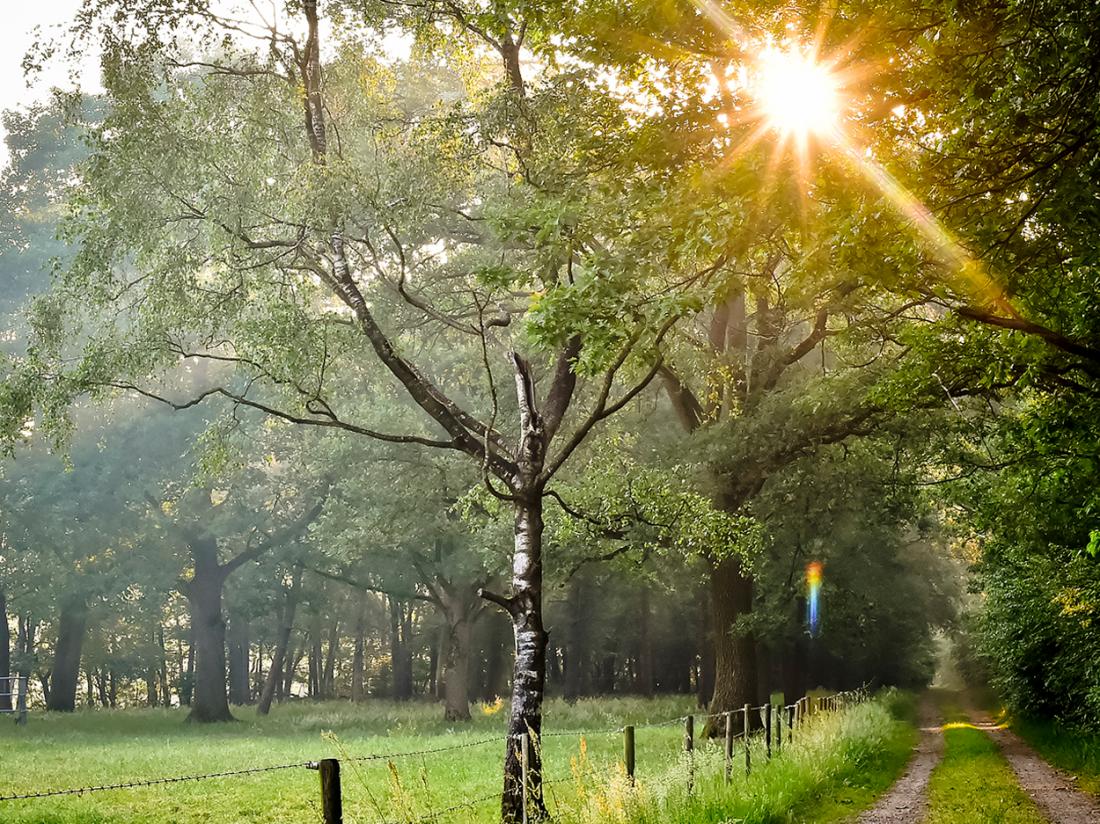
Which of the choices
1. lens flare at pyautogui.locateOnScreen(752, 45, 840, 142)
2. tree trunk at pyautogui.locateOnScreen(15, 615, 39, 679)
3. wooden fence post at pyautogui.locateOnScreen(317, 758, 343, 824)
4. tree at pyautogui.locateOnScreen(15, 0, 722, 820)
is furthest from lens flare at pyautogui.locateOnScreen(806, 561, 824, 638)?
tree trunk at pyautogui.locateOnScreen(15, 615, 39, 679)

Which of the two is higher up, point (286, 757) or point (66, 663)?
point (66, 663)

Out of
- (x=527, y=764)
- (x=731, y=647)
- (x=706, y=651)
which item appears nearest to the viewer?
(x=527, y=764)

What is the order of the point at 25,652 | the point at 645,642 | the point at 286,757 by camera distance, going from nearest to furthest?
the point at 286,757 → the point at 645,642 → the point at 25,652

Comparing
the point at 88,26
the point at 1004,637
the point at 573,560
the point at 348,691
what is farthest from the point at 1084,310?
the point at 348,691

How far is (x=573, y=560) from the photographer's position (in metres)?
24.0

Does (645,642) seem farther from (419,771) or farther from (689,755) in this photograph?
(689,755)

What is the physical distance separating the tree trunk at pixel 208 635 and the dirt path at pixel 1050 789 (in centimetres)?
2837

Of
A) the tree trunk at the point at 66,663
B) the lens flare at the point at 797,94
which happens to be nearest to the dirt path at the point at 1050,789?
the lens flare at the point at 797,94

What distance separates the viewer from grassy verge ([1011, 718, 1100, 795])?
15898 millimetres

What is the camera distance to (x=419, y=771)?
1296 cm

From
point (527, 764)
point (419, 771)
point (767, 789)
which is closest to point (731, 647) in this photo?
point (419, 771)

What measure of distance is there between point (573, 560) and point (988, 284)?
16.4m

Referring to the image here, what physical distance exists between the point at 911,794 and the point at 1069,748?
7.91 metres

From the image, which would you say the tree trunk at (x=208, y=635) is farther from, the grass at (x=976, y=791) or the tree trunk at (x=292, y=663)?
the grass at (x=976, y=791)
